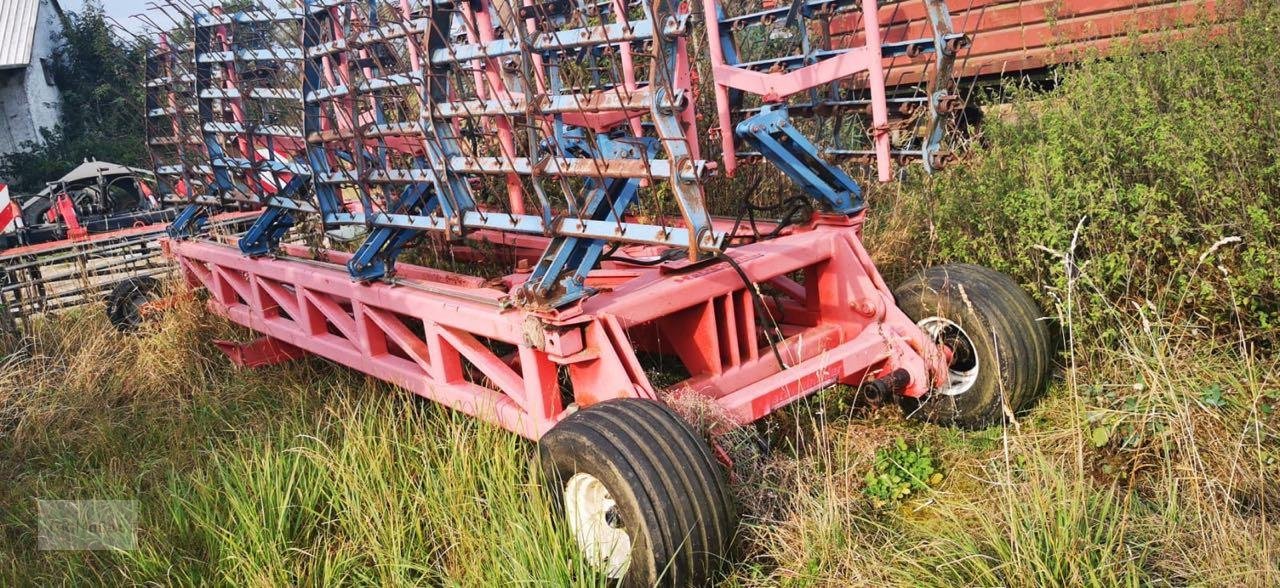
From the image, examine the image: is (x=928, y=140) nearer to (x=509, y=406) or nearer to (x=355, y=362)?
(x=509, y=406)

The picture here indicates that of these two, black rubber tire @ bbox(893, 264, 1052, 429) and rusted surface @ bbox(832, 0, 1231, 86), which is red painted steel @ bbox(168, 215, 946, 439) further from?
rusted surface @ bbox(832, 0, 1231, 86)

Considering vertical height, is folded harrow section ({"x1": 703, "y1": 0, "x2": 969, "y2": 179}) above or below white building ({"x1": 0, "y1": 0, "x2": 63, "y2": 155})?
below

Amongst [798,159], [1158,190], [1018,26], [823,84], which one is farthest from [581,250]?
[1018,26]

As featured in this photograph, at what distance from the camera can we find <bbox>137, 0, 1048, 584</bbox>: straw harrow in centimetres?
304

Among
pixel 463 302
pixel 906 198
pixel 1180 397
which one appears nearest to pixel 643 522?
pixel 463 302

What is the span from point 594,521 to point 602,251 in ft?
4.31

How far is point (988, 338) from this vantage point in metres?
3.73

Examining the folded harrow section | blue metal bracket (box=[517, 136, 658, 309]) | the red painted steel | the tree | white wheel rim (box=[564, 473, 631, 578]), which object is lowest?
white wheel rim (box=[564, 473, 631, 578])

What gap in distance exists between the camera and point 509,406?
144 inches

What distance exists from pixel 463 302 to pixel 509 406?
477 millimetres

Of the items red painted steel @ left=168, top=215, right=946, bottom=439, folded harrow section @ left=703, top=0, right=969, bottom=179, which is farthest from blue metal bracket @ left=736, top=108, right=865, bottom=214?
red painted steel @ left=168, top=215, right=946, bottom=439

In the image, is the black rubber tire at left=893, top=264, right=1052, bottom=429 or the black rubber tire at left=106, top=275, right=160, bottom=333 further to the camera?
the black rubber tire at left=106, top=275, right=160, bottom=333

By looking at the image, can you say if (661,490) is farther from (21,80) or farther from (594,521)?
(21,80)

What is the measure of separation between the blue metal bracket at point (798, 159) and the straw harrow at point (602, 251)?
0.01 meters
